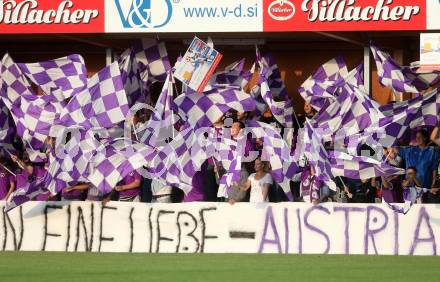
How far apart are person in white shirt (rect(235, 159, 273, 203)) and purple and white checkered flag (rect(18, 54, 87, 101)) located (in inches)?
134

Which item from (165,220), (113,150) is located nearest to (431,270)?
(165,220)

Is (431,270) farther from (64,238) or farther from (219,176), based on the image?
(64,238)

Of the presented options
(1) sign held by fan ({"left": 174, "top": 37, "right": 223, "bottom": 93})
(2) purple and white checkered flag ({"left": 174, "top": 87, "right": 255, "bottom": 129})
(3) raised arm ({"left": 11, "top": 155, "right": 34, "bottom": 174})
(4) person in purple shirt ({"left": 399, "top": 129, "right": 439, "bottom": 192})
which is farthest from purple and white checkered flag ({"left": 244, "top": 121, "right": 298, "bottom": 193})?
(3) raised arm ({"left": 11, "top": 155, "right": 34, "bottom": 174})

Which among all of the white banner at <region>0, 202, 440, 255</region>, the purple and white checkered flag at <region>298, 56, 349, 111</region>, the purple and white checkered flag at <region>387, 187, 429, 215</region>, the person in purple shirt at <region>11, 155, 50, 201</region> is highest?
the purple and white checkered flag at <region>298, 56, 349, 111</region>

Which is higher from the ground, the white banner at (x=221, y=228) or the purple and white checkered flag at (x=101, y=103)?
the purple and white checkered flag at (x=101, y=103)

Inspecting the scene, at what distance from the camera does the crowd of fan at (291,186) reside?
666 inches

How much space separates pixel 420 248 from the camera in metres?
16.1

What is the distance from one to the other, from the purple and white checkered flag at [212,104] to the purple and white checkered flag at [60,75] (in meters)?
1.80

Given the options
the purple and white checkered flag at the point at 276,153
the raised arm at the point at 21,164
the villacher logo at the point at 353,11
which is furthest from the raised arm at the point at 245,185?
the raised arm at the point at 21,164

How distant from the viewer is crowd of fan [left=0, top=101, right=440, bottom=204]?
16906mm

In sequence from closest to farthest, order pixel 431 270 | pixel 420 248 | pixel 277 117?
pixel 431 270 → pixel 420 248 → pixel 277 117

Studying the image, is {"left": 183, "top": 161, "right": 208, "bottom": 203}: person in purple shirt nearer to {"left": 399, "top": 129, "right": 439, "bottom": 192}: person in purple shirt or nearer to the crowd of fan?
the crowd of fan

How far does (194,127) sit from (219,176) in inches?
34.7

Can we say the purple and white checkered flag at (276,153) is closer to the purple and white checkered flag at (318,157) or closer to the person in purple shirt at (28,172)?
the purple and white checkered flag at (318,157)
